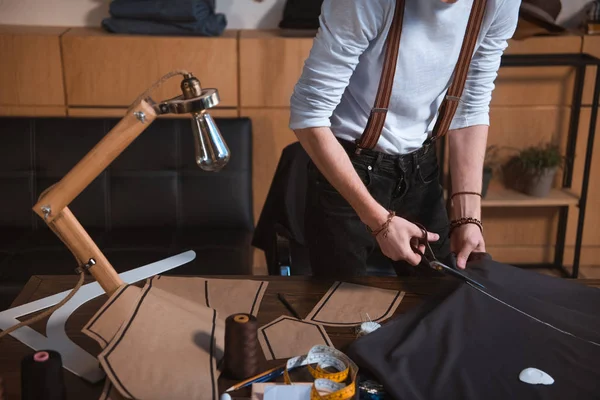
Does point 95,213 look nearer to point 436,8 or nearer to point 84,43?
point 84,43

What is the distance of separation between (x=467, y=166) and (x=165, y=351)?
959 mm

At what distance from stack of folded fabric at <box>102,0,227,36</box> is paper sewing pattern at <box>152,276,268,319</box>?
1612 mm

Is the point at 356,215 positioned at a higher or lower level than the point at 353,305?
higher

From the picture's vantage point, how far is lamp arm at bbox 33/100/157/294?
1293 mm

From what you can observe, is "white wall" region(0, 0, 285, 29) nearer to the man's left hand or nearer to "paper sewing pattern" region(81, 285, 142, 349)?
the man's left hand

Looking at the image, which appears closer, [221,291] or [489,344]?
[489,344]

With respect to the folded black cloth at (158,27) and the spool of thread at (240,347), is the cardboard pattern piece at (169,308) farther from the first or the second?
the folded black cloth at (158,27)

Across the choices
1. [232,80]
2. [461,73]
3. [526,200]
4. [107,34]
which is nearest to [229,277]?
[461,73]

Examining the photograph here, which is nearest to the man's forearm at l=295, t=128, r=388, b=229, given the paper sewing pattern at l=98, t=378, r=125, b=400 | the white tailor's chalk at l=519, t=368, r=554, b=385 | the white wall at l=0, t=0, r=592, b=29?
the white tailor's chalk at l=519, t=368, r=554, b=385

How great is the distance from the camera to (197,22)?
304 cm

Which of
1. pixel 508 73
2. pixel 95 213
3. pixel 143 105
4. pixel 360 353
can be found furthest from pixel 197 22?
pixel 360 353

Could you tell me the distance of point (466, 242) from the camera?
68.5 inches

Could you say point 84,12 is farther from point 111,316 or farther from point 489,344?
point 489,344

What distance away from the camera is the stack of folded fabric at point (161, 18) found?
2.99 metres
